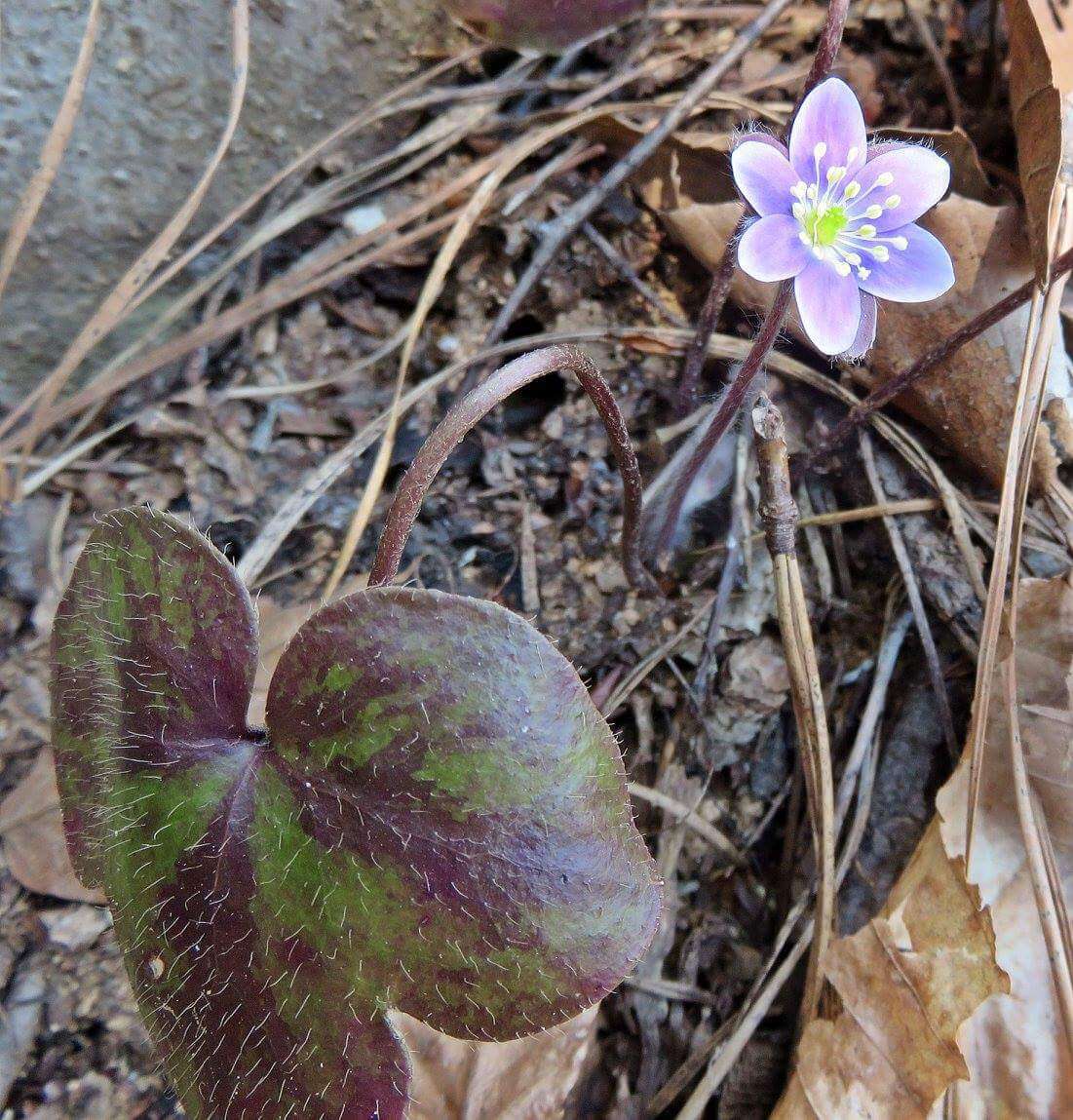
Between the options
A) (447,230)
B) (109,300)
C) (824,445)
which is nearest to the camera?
(824,445)

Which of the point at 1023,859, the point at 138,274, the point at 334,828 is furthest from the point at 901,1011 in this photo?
the point at 138,274

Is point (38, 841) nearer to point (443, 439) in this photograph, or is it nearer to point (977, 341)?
point (443, 439)

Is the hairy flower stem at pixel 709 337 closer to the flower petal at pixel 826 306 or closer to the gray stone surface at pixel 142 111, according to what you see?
the flower petal at pixel 826 306

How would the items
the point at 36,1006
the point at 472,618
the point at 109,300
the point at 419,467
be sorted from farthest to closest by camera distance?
1. the point at 109,300
2. the point at 36,1006
3. the point at 419,467
4. the point at 472,618

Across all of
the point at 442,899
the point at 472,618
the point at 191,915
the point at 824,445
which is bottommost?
the point at 191,915

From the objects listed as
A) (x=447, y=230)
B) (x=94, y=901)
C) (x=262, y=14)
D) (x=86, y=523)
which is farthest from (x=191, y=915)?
(x=262, y=14)

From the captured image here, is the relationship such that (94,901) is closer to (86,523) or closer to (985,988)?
(86,523)

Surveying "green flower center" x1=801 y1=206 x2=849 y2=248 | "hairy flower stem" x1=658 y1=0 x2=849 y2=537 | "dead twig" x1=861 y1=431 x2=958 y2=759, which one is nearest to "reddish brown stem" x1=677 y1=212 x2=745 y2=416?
"hairy flower stem" x1=658 y1=0 x2=849 y2=537
